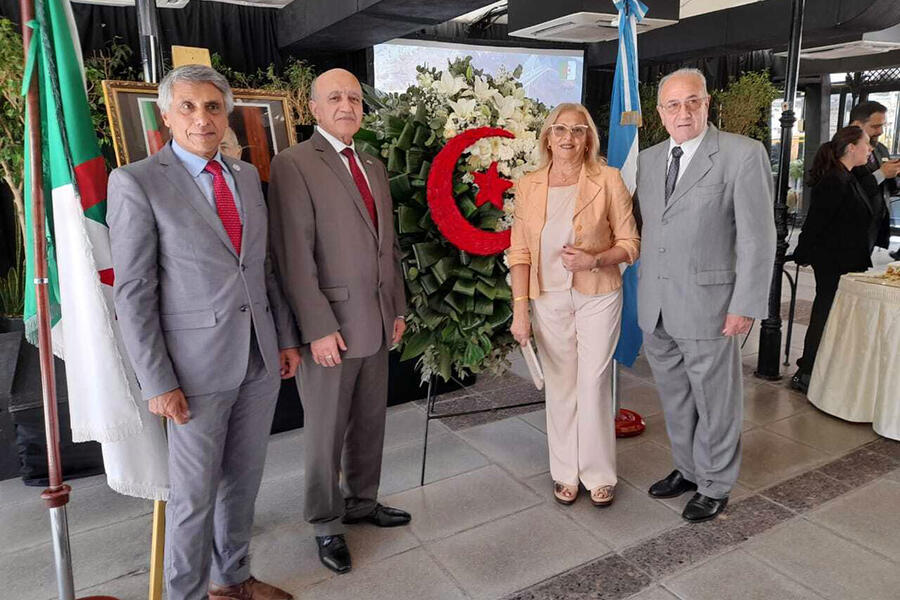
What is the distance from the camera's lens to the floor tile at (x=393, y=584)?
2279 mm

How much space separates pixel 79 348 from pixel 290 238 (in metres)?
0.71

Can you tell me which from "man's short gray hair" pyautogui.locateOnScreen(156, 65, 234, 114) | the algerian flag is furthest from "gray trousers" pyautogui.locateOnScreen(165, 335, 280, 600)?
"man's short gray hair" pyautogui.locateOnScreen(156, 65, 234, 114)

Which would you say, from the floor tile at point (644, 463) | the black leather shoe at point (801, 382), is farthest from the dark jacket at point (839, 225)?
the floor tile at point (644, 463)

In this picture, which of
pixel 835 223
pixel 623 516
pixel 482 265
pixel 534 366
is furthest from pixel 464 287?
pixel 835 223

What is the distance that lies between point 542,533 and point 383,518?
0.66m

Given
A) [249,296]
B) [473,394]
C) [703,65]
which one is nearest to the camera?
[249,296]

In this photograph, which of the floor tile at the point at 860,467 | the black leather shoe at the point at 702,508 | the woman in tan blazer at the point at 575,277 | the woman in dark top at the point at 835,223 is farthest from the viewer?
the woman in dark top at the point at 835,223

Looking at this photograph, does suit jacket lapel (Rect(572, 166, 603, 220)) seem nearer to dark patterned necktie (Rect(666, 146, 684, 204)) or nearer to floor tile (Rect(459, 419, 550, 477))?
dark patterned necktie (Rect(666, 146, 684, 204))

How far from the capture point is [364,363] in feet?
8.11

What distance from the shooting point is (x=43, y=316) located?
1.85 meters

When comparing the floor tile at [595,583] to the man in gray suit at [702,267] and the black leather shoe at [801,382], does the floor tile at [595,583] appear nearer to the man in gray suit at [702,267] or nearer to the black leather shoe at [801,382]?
the man in gray suit at [702,267]

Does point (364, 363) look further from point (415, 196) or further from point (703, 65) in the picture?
point (703, 65)

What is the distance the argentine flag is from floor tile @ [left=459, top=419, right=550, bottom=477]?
0.65m

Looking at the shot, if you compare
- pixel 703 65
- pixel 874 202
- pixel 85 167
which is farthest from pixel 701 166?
pixel 703 65
